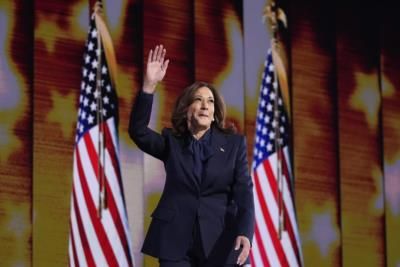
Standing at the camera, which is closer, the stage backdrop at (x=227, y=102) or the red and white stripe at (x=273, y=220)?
the stage backdrop at (x=227, y=102)

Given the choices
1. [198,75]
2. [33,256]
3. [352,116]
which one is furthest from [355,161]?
[33,256]

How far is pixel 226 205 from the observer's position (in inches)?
120

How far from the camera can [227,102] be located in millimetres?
4926

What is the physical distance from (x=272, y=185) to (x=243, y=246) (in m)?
2.13

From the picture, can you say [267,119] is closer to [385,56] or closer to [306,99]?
[306,99]

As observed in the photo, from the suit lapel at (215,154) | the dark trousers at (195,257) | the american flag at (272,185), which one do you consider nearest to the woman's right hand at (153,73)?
the suit lapel at (215,154)

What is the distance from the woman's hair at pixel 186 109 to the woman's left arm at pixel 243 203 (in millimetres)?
123

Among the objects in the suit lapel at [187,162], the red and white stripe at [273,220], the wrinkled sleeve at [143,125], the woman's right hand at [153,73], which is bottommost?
the red and white stripe at [273,220]

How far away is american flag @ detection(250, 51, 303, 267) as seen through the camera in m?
5.03

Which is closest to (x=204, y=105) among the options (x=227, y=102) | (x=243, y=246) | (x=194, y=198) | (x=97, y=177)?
(x=194, y=198)

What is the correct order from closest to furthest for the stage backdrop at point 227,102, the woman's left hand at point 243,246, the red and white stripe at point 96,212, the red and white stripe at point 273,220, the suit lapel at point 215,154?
the woman's left hand at point 243,246
the suit lapel at point 215,154
the stage backdrop at point 227,102
the red and white stripe at point 96,212
the red and white stripe at point 273,220

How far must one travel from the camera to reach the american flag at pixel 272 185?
5.03 m

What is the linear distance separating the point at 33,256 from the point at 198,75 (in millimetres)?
1308

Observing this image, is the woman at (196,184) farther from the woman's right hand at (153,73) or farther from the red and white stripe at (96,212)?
the red and white stripe at (96,212)
